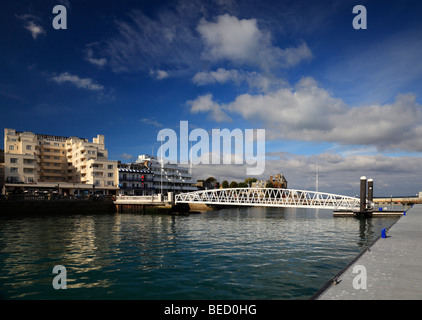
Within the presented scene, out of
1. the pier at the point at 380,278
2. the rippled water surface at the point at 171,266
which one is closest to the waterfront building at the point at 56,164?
the rippled water surface at the point at 171,266

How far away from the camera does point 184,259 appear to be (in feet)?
65.6

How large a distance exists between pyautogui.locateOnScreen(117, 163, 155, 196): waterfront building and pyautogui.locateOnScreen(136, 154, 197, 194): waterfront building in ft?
13.0

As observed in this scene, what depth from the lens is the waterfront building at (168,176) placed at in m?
112

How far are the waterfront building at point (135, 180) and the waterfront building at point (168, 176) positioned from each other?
3.97 m

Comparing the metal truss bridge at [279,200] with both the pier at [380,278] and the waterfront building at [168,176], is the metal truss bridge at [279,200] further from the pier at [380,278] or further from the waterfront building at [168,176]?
the pier at [380,278]

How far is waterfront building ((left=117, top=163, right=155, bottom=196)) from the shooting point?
9700cm

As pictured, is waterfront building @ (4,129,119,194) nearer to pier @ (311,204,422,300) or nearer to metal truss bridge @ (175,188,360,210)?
metal truss bridge @ (175,188,360,210)

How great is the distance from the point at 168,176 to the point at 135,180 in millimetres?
18853

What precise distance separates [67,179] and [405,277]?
10677 cm

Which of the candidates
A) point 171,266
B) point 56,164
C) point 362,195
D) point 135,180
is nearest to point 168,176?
point 135,180

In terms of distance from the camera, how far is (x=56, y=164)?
9788cm

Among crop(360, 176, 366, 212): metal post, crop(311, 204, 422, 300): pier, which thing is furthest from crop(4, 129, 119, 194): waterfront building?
crop(311, 204, 422, 300): pier
